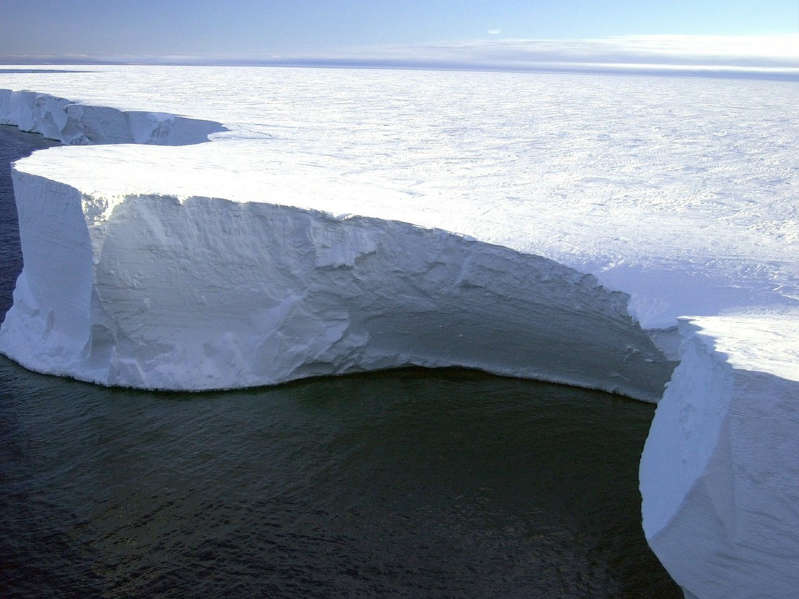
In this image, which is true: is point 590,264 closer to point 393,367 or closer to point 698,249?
point 698,249

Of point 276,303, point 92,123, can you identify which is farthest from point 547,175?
point 92,123

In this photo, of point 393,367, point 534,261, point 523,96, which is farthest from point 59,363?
point 523,96

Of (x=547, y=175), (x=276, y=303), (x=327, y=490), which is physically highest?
(x=547, y=175)

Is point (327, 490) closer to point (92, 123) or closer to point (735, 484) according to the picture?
point (735, 484)

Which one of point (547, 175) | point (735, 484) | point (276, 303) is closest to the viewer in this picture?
point (735, 484)

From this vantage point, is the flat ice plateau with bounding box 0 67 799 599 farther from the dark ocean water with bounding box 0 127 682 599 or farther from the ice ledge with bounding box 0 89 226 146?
the ice ledge with bounding box 0 89 226 146

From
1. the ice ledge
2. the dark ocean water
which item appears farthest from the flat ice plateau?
the ice ledge
